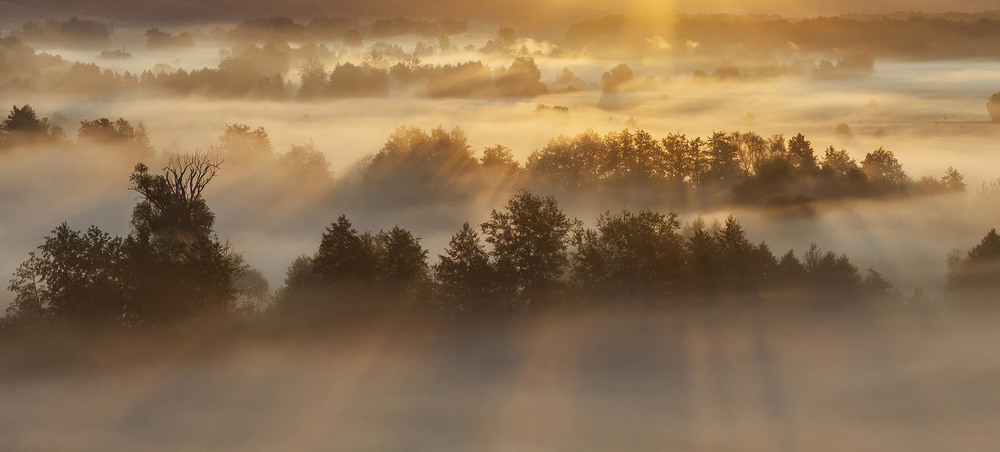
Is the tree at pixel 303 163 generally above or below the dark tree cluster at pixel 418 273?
above

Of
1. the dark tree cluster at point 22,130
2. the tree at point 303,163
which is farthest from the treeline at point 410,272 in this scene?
the dark tree cluster at point 22,130

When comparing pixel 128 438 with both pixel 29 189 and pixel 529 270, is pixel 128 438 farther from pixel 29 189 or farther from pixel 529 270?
pixel 29 189

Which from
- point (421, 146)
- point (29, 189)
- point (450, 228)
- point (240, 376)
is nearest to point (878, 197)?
point (450, 228)

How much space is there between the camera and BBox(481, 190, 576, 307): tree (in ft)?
182

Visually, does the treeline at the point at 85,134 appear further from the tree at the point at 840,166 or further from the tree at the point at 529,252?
the tree at the point at 529,252

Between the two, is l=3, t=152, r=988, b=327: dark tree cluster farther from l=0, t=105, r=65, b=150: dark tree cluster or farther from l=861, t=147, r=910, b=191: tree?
l=0, t=105, r=65, b=150: dark tree cluster

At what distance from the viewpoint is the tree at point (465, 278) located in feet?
181

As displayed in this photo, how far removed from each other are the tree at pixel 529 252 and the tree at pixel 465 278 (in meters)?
0.84

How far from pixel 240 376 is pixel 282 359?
96.4 inches

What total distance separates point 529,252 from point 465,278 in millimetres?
4020

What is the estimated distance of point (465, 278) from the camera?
55.3 m

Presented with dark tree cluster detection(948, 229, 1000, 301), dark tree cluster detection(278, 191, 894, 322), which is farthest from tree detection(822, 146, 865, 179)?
dark tree cluster detection(278, 191, 894, 322)

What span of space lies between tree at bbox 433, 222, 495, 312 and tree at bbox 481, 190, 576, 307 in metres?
0.84

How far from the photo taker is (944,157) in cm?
18338
